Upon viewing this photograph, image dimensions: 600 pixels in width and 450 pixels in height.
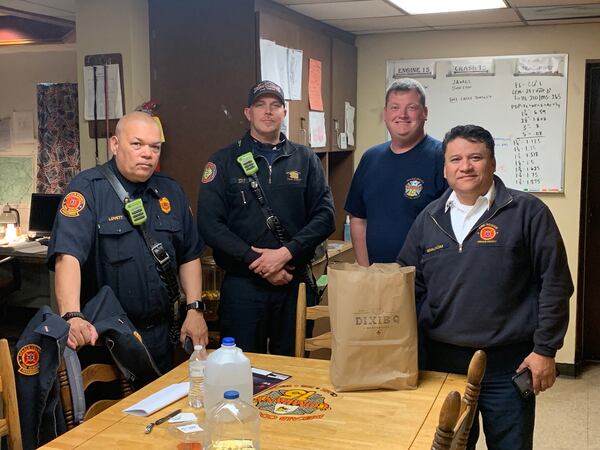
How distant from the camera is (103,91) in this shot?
11.9ft

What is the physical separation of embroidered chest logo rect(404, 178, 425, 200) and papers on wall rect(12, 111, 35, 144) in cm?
386

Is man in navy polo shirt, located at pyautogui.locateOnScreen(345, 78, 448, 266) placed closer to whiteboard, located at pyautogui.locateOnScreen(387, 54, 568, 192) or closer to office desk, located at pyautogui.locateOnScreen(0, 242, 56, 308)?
whiteboard, located at pyautogui.locateOnScreen(387, 54, 568, 192)

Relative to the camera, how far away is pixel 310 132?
3996mm

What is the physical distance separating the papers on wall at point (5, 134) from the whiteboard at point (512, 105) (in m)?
3.36

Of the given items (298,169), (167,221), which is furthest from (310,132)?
(167,221)

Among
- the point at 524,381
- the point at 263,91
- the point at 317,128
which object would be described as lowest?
the point at 524,381

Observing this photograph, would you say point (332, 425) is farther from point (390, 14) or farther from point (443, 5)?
point (390, 14)

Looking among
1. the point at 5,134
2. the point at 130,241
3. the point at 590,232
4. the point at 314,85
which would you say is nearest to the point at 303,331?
the point at 130,241

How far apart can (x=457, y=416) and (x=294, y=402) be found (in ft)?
2.36

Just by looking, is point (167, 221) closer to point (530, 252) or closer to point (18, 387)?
point (18, 387)

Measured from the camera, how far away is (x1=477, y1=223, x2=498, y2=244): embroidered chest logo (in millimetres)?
2166

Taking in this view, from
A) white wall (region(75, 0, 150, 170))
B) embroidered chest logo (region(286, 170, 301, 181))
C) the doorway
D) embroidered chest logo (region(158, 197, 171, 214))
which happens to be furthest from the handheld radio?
the doorway

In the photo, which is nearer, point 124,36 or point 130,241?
point 130,241

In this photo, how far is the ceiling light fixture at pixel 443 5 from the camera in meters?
3.64
